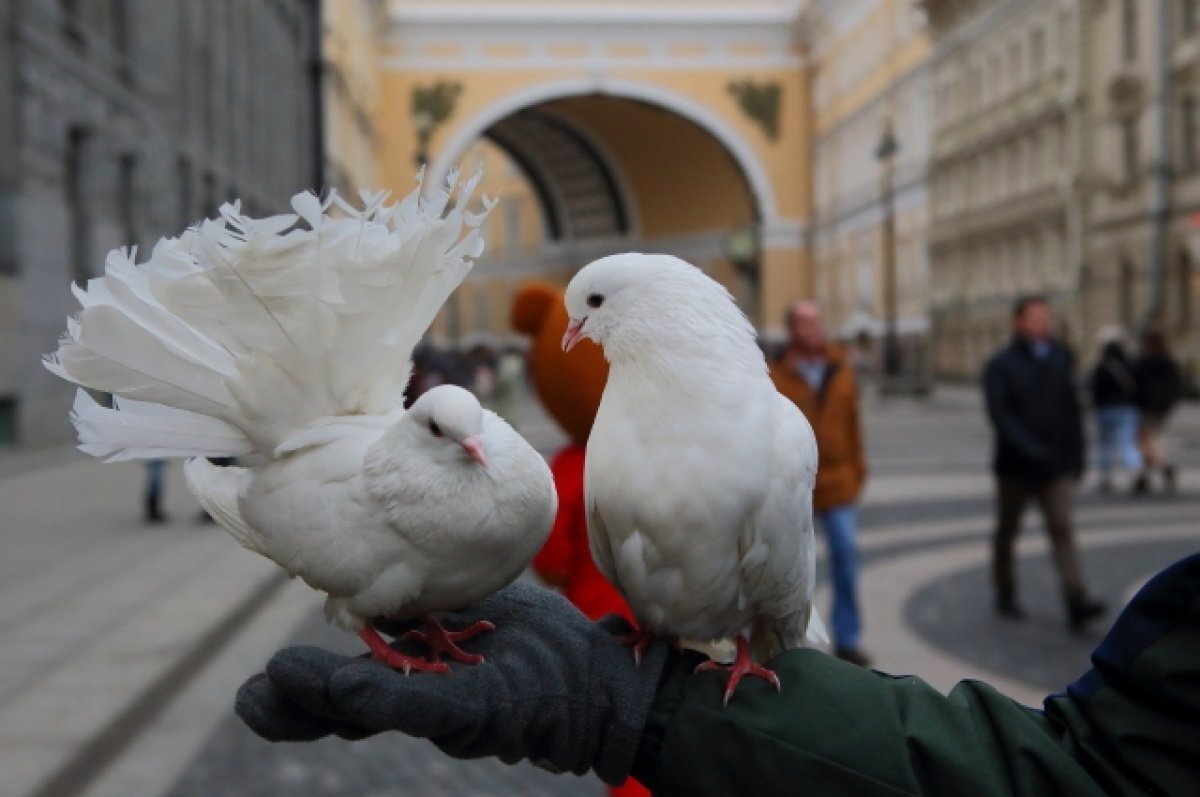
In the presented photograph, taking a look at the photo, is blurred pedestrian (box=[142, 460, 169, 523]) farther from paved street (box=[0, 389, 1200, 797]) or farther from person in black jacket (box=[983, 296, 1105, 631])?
person in black jacket (box=[983, 296, 1105, 631])

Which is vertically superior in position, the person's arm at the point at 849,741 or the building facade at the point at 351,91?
the building facade at the point at 351,91

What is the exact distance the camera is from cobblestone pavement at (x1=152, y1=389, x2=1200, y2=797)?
5203mm

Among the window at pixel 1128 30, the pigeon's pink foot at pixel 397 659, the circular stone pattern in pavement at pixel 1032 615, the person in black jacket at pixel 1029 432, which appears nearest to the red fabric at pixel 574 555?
the pigeon's pink foot at pixel 397 659

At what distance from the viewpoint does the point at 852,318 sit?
→ 46.9 metres

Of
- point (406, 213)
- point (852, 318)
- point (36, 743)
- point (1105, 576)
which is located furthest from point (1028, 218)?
point (406, 213)

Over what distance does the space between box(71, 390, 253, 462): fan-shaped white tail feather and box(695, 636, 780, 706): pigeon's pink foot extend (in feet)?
2.24

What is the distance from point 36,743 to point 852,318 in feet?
142

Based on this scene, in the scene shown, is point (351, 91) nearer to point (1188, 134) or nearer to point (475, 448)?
point (1188, 134)

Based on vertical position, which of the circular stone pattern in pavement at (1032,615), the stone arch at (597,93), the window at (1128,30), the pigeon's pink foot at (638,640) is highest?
the stone arch at (597,93)

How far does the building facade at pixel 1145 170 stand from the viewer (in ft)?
93.1

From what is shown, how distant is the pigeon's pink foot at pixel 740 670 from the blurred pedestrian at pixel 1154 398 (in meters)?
12.3

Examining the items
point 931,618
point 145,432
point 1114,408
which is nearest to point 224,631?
point 931,618

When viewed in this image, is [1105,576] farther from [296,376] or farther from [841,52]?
[841,52]

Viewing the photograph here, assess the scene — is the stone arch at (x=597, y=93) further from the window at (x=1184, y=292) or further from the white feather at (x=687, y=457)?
the white feather at (x=687, y=457)
